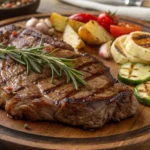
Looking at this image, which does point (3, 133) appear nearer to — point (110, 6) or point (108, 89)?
point (108, 89)

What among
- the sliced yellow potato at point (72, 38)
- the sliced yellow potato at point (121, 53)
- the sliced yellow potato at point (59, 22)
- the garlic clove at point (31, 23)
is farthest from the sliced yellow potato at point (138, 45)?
the garlic clove at point (31, 23)

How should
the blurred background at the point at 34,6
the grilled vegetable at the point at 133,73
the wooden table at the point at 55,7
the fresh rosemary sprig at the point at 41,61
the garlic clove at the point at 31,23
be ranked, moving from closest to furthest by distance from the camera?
1. the fresh rosemary sprig at the point at 41,61
2. the grilled vegetable at the point at 133,73
3. the garlic clove at the point at 31,23
4. the blurred background at the point at 34,6
5. the wooden table at the point at 55,7

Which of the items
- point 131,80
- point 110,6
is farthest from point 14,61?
point 110,6

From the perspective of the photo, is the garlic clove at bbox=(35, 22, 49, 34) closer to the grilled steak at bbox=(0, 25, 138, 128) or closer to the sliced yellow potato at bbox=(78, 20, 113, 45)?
the sliced yellow potato at bbox=(78, 20, 113, 45)

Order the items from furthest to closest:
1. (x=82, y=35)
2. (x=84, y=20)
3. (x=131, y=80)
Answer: (x=84, y=20) < (x=82, y=35) < (x=131, y=80)

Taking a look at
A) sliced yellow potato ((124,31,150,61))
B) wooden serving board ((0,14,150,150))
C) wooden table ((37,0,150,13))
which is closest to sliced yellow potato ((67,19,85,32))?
sliced yellow potato ((124,31,150,61))

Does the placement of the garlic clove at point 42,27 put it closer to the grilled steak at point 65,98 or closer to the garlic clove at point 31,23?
the garlic clove at point 31,23
